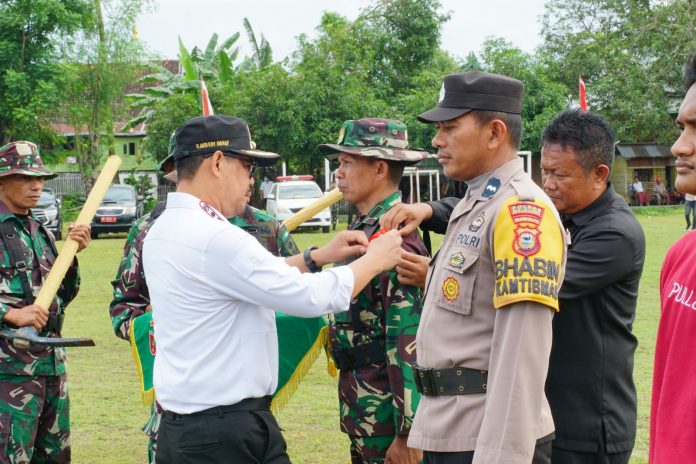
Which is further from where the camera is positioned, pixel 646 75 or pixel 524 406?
pixel 646 75

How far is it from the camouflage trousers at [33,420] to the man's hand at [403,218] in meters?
2.37

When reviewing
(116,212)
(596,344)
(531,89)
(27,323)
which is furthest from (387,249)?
(531,89)

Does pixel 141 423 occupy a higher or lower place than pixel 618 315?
lower

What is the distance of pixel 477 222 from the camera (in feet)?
9.25

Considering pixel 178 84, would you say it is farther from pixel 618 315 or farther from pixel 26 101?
pixel 618 315

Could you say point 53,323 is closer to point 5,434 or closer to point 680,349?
point 5,434

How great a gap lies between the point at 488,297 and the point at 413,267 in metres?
0.65

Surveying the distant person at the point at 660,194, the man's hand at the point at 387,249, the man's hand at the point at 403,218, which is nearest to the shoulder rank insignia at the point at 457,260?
the man's hand at the point at 387,249

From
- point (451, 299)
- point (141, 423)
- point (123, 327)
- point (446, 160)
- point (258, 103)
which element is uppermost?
point (258, 103)

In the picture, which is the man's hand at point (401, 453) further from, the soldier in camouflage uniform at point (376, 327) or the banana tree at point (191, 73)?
the banana tree at point (191, 73)

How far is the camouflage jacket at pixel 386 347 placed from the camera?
11.5ft

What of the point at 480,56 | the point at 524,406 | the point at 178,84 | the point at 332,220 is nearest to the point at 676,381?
the point at 524,406

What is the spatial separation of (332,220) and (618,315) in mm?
25070

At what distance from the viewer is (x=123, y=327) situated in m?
4.46
